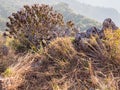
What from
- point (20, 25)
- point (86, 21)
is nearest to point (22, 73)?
point (20, 25)

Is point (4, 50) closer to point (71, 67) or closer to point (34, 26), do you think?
point (34, 26)

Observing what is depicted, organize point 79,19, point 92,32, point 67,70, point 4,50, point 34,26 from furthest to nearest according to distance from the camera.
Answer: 1. point 79,19
2. point 34,26
3. point 4,50
4. point 92,32
5. point 67,70

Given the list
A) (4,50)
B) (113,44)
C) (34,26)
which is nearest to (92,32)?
(113,44)

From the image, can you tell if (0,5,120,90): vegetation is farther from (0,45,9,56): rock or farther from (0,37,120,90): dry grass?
(0,45,9,56): rock

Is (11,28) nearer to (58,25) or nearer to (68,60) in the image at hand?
(58,25)

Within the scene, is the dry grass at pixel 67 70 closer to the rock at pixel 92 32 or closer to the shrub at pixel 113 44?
the shrub at pixel 113 44

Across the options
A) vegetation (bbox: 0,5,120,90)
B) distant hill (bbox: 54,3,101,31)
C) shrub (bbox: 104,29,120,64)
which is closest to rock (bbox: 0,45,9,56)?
vegetation (bbox: 0,5,120,90)

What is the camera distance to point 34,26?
368 inches

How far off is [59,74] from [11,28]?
394 cm

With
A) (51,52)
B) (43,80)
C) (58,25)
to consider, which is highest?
(58,25)

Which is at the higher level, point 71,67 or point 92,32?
point 92,32

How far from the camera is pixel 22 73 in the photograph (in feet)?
20.6

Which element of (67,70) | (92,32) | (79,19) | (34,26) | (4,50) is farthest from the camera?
(79,19)

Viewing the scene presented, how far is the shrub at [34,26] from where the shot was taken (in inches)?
352
